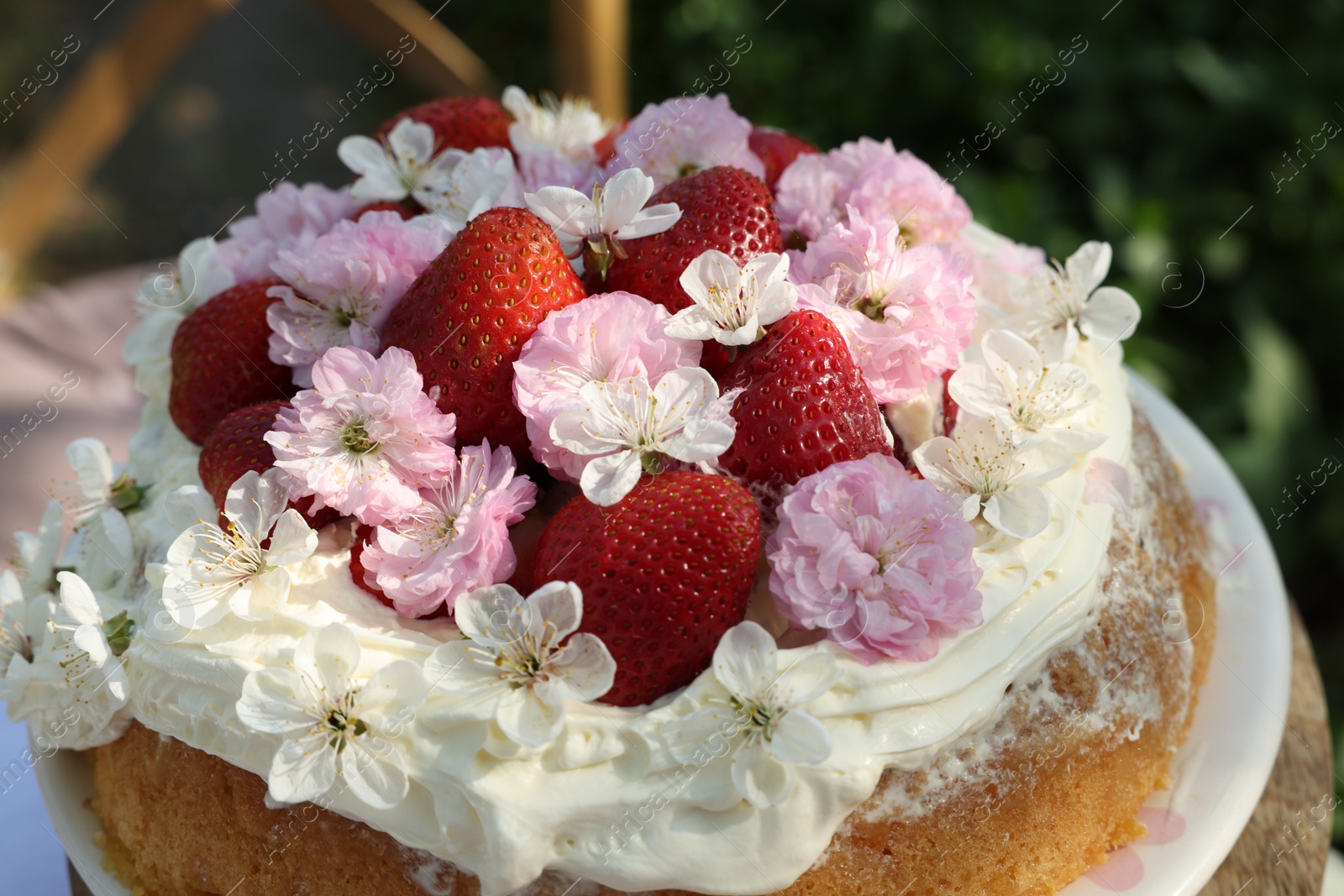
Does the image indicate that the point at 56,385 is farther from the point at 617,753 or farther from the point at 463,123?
the point at 617,753

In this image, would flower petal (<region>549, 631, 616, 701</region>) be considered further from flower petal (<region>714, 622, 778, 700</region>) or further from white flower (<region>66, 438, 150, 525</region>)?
white flower (<region>66, 438, 150, 525</region>)

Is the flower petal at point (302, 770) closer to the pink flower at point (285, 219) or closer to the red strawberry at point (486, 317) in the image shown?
the red strawberry at point (486, 317)

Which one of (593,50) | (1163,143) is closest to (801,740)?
(593,50)

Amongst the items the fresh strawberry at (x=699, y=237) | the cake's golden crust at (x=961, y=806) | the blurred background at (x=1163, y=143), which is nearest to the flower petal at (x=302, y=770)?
the cake's golden crust at (x=961, y=806)

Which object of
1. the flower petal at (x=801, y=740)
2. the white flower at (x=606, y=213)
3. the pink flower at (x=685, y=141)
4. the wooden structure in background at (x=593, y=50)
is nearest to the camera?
the flower petal at (x=801, y=740)

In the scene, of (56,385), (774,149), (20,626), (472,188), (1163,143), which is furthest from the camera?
(1163,143)
